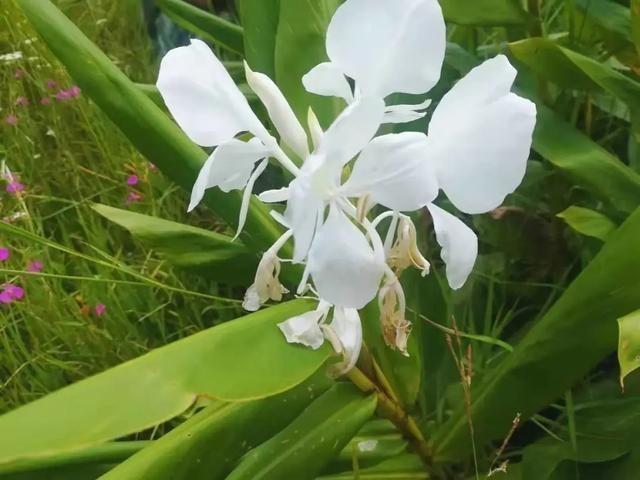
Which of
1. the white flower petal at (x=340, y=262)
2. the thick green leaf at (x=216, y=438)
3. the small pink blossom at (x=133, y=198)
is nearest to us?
the white flower petal at (x=340, y=262)

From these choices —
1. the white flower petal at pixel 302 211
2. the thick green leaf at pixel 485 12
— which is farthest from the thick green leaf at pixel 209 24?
the white flower petal at pixel 302 211

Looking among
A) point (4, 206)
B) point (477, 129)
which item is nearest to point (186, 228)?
point (477, 129)

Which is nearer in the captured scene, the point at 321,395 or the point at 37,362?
the point at 321,395

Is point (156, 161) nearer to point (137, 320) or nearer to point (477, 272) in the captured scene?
point (477, 272)

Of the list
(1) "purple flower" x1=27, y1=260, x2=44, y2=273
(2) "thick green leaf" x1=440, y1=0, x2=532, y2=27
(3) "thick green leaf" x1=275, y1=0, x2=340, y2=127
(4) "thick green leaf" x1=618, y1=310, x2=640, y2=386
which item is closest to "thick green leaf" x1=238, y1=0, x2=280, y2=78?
(3) "thick green leaf" x1=275, y1=0, x2=340, y2=127

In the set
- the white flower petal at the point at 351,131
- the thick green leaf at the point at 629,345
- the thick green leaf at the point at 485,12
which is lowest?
the thick green leaf at the point at 629,345

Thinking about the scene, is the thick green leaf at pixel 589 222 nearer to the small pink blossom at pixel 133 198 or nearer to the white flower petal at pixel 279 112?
the white flower petal at pixel 279 112

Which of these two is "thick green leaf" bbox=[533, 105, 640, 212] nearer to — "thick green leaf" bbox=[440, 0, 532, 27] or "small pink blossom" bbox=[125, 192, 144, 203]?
"thick green leaf" bbox=[440, 0, 532, 27]
